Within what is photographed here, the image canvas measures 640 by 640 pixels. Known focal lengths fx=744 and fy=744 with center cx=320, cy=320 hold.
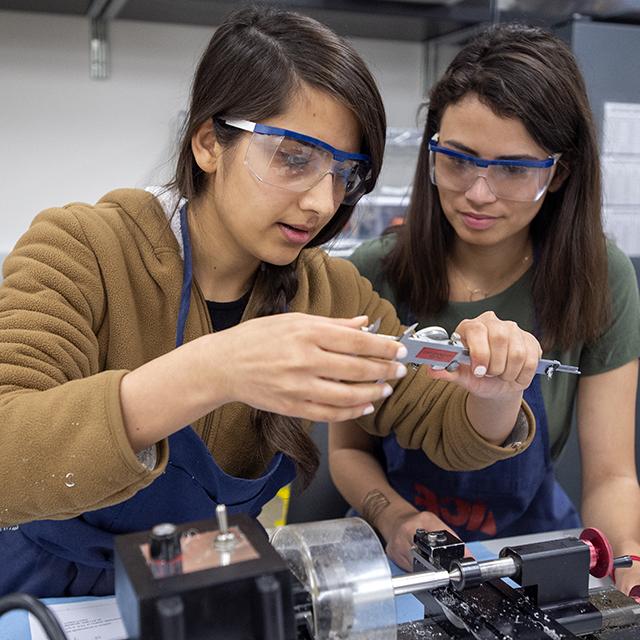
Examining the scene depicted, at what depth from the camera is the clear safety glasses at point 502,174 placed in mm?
1317

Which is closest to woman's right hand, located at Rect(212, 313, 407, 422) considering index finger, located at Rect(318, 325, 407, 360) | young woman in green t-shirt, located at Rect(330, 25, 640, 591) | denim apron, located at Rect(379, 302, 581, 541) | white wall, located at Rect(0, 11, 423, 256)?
index finger, located at Rect(318, 325, 407, 360)

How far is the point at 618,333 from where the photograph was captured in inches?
58.7

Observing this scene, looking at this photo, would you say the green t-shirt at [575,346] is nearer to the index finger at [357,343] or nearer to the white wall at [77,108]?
the index finger at [357,343]

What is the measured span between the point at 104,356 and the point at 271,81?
444 millimetres

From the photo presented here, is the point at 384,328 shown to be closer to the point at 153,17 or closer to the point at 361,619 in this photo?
the point at 361,619

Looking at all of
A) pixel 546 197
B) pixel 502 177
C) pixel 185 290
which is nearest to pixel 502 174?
pixel 502 177

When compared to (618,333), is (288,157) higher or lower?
higher

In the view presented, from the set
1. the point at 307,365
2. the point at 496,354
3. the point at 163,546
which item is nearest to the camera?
the point at 163,546

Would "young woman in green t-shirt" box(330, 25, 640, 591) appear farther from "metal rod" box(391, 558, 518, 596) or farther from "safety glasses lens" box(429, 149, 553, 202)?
"metal rod" box(391, 558, 518, 596)

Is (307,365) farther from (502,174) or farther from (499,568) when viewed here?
(502,174)

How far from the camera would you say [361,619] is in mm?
683

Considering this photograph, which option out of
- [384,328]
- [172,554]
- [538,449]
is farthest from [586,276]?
[172,554]

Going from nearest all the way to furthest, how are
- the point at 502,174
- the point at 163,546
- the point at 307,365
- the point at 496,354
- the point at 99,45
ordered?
the point at 163,546, the point at 307,365, the point at 496,354, the point at 502,174, the point at 99,45

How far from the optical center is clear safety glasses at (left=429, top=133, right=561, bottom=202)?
4.32 ft
